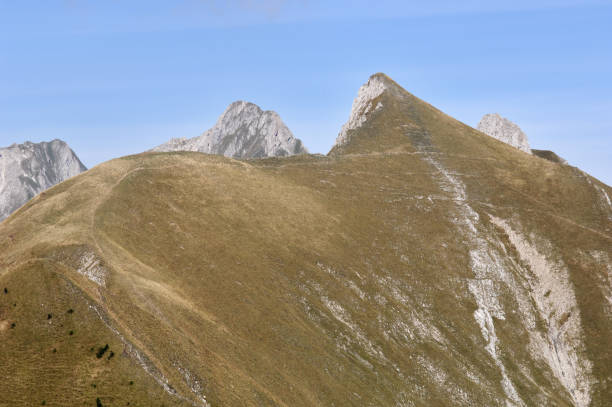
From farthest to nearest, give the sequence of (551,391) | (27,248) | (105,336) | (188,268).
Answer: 1. (551,391)
2. (188,268)
3. (27,248)
4. (105,336)

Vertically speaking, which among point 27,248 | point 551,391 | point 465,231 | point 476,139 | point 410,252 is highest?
point 476,139

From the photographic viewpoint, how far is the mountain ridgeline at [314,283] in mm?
42156

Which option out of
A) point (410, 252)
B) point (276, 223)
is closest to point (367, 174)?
point (410, 252)

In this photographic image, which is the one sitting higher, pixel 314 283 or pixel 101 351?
pixel 314 283

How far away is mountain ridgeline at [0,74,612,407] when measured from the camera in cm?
4216

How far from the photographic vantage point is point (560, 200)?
454 ft

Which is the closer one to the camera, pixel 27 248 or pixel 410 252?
pixel 27 248

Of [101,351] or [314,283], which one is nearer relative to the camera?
[101,351]

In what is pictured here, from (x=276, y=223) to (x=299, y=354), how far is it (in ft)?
120

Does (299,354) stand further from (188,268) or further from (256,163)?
(256,163)

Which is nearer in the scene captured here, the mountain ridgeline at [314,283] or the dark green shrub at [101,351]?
the dark green shrub at [101,351]

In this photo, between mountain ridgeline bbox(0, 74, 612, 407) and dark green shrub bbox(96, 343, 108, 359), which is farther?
mountain ridgeline bbox(0, 74, 612, 407)

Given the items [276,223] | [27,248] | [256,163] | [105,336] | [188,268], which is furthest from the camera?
[256,163]

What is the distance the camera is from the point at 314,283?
9075cm
